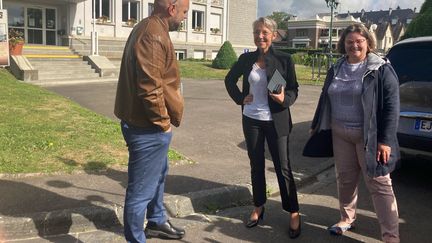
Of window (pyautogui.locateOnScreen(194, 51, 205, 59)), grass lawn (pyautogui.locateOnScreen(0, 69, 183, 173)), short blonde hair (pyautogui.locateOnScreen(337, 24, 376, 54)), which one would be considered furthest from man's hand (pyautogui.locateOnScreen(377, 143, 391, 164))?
window (pyautogui.locateOnScreen(194, 51, 205, 59))

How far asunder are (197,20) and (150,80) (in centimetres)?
3129

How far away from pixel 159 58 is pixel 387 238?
7.80 ft

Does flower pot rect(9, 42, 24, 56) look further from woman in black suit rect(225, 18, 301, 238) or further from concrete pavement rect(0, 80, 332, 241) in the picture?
woman in black suit rect(225, 18, 301, 238)

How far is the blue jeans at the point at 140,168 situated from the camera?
126 inches

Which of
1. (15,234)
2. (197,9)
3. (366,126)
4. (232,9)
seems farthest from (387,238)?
(232,9)

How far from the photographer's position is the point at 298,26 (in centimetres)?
8719

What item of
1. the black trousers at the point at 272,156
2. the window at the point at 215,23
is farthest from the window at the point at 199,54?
the black trousers at the point at 272,156

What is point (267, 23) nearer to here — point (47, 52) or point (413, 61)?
point (413, 61)

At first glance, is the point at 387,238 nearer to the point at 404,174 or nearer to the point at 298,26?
the point at 404,174

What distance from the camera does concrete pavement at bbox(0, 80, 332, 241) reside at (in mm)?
3986

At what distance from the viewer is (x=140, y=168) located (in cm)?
324

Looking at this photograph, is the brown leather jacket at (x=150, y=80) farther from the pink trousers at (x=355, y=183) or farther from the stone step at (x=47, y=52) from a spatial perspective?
the stone step at (x=47, y=52)

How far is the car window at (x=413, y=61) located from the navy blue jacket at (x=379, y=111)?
207 centimetres

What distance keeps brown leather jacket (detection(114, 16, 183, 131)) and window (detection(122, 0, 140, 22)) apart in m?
26.6
